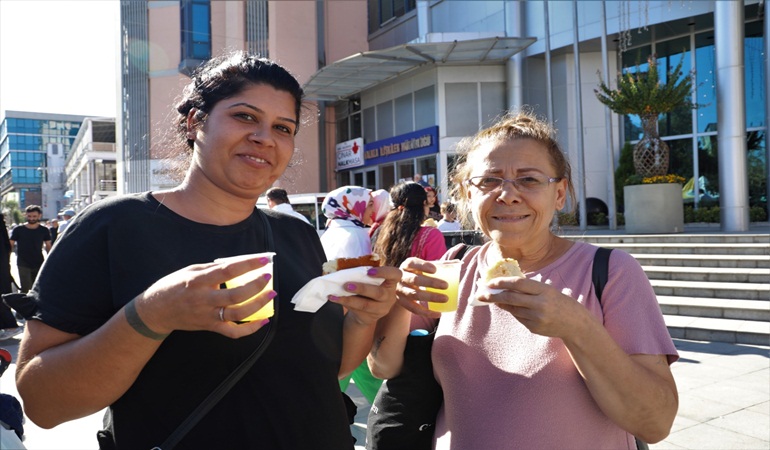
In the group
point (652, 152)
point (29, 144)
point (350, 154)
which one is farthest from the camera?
point (29, 144)

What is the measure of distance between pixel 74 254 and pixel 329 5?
27365 millimetres

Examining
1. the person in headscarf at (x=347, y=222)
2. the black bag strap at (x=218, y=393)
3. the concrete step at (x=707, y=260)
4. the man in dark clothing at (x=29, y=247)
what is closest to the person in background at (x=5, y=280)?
the man in dark clothing at (x=29, y=247)

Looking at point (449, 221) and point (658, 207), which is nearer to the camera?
point (449, 221)

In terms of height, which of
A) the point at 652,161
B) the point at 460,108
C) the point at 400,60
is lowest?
the point at 652,161

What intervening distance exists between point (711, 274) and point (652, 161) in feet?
14.3

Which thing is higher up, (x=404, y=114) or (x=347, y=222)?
(x=404, y=114)

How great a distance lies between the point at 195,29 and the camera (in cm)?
2614

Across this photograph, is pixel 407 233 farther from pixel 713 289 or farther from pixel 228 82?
pixel 713 289

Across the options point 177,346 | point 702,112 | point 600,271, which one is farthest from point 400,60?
point 177,346

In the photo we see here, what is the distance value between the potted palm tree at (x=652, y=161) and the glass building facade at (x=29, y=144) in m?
106

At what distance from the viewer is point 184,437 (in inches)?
54.9

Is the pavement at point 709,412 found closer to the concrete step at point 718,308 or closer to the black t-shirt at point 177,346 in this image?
the concrete step at point 718,308

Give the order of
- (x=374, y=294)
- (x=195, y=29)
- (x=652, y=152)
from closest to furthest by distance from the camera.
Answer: (x=374, y=294), (x=652, y=152), (x=195, y=29)

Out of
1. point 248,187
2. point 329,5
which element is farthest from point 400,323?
point 329,5
